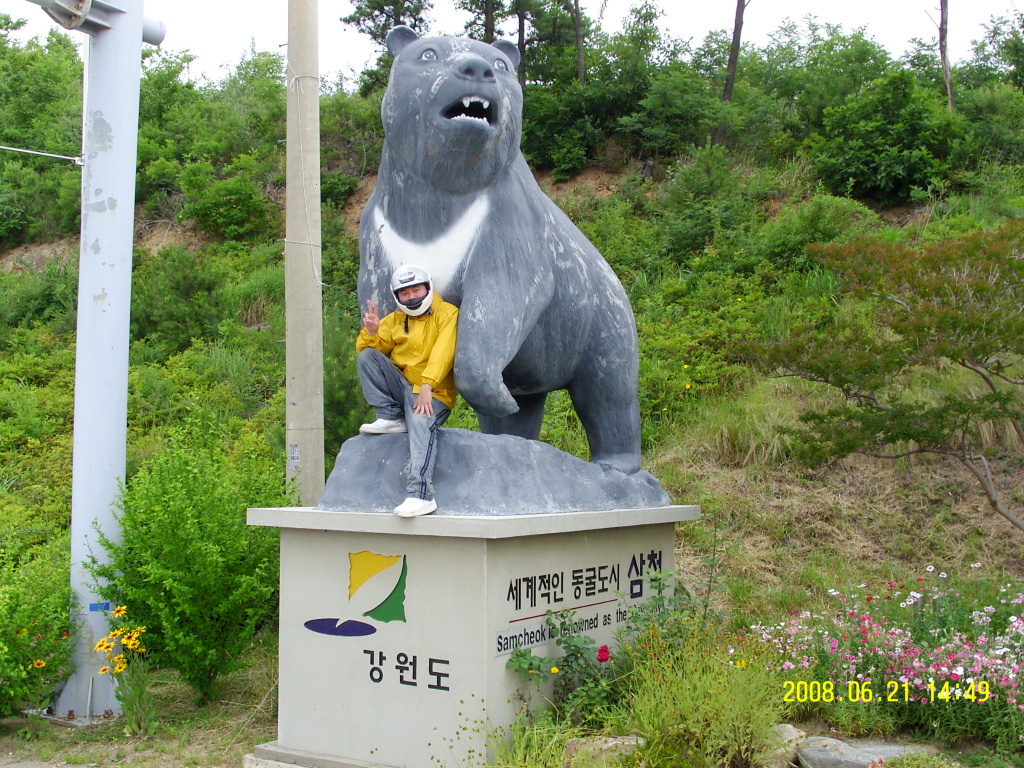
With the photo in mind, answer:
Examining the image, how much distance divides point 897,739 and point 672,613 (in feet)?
3.16

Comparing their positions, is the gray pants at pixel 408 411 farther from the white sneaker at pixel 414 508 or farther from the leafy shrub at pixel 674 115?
the leafy shrub at pixel 674 115

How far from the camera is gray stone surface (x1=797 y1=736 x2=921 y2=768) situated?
3303mm

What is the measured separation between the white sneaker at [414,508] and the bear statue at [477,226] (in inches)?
17.3

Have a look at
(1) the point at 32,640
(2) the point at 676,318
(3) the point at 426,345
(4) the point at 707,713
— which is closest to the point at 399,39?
(3) the point at 426,345

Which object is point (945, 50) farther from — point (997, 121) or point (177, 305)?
point (177, 305)

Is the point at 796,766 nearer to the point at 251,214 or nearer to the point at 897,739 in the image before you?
the point at 897,739

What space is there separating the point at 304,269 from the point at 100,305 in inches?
62.3

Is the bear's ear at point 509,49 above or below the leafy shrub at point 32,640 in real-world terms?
above

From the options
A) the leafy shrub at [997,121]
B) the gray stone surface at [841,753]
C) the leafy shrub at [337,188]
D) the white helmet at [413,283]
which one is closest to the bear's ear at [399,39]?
the white helmet at [413,283]

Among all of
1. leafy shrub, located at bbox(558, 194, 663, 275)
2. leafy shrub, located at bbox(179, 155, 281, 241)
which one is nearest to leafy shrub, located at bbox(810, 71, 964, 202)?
leafy shrub, located at bbox(558, 194, 663, 275)

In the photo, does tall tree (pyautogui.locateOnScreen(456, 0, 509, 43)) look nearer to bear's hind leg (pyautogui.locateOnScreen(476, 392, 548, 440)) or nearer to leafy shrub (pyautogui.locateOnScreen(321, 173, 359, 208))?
leafy shrub (pyautogui.locateOnScreen(321, 173, 359, 208))

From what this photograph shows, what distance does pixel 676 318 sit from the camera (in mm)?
10125

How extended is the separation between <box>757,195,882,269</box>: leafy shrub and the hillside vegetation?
4cm

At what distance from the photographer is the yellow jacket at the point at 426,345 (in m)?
3.70
